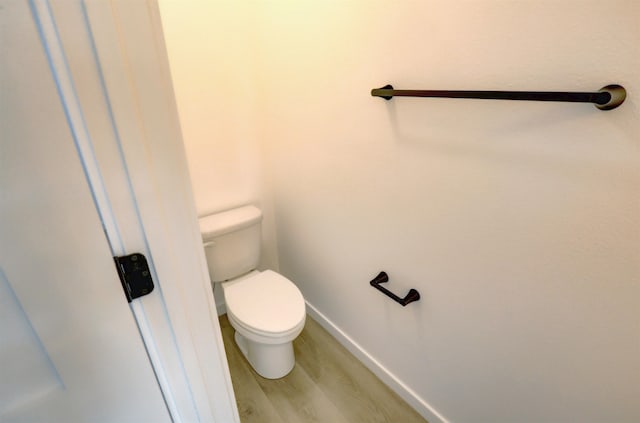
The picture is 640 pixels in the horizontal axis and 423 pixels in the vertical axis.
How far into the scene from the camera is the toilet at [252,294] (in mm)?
1351

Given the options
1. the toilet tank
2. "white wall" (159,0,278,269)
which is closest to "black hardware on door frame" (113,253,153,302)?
the toilet tank

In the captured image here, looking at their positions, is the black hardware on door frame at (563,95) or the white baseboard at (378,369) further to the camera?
the white baseboard at (378,369)

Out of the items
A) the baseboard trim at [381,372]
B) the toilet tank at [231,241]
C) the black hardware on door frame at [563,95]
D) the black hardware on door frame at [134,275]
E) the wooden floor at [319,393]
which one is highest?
the black hardware on door frame at [563,95]

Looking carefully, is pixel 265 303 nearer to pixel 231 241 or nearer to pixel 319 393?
pixel 231 241

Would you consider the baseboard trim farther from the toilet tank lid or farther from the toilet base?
the toilet tank lid

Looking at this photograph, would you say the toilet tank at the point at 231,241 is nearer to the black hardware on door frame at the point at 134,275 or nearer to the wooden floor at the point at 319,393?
the wooden floor at the point at 319,393

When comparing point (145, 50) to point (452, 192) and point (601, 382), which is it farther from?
point (601, 382)

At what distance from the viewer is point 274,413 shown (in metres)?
1.39

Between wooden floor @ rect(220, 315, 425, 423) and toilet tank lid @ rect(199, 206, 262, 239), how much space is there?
71 centimetres

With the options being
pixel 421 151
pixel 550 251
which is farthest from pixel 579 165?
pixel 421 151

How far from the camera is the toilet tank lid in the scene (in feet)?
4.98

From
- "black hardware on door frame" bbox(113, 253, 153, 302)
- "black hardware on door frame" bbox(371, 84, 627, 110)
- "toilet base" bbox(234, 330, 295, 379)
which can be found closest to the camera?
"black hardware on door frame" bbox(113, 253, 153, 302)

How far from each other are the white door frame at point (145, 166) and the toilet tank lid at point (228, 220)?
91 centimetres

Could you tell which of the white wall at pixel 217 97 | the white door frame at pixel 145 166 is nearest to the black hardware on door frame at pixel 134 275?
the white door frame at pixel 145 166
